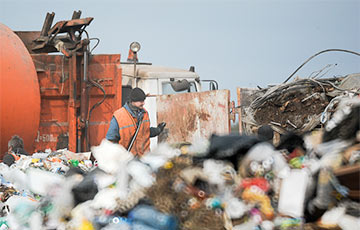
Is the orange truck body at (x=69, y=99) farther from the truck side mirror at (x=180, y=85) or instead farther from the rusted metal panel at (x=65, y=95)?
the truck side mirror at (x=180, y=85)

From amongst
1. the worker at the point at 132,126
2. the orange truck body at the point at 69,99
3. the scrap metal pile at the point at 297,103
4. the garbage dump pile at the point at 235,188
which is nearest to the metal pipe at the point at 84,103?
the orange truck body at the point at 69,99

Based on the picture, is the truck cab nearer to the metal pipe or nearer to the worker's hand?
the worker's hand

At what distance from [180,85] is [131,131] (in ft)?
4.75

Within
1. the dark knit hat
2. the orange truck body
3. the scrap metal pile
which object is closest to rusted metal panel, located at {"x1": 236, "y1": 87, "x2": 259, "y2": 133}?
the scrap metal pile

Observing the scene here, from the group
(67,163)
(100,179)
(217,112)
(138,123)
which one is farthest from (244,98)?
(100,179)

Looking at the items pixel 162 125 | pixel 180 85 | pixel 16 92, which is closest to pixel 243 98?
pixel 180 85

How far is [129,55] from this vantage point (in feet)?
24.3

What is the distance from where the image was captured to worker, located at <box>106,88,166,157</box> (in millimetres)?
4633

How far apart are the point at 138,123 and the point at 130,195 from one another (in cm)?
337

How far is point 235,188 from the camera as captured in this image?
1383mm

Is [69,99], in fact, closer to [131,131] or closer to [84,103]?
[84,103]

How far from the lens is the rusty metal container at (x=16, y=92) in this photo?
549 centimetres

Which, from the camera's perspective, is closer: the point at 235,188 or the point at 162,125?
the point at 235,188

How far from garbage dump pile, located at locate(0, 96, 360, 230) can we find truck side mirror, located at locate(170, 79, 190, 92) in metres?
4.32
